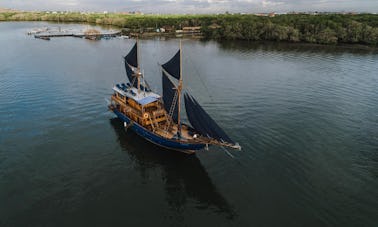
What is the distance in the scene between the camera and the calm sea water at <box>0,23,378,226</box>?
94.3 ft

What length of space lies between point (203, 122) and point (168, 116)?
8.88m

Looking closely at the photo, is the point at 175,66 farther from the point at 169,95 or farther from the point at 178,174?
the point at 178,174

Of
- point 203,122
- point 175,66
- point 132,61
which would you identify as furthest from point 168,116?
point 132,61

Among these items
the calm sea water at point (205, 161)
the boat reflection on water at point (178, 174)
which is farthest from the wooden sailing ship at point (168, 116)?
the calm sea water at point (205, 161)

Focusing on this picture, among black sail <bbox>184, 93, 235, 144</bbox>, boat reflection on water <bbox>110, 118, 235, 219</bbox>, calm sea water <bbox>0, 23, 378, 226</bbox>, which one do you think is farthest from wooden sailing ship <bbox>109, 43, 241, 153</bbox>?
calm sea water <bbox>0, 23, 378, 226</bbox>

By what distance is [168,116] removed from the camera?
42.1 m

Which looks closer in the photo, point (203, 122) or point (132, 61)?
point (203, 122)

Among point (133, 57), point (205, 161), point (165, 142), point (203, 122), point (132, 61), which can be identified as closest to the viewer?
point (203, 122)

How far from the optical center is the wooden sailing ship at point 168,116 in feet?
115

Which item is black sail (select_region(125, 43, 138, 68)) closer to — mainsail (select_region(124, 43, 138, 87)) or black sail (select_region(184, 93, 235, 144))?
mainsail (select_region(124, 43, 138, 87))

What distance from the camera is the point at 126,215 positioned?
92.6 ft

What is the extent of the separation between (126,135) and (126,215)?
19.5 m

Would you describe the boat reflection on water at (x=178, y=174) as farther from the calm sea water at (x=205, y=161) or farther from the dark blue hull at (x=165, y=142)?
the dark blue hull at (x=165, y=142)

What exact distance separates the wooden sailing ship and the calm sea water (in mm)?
2963
